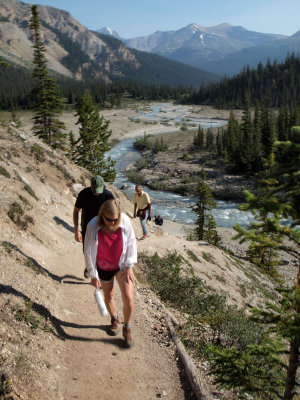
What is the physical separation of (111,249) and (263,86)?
16377 cm

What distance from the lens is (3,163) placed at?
13.1 m

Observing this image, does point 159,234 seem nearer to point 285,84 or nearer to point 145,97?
point 285,84

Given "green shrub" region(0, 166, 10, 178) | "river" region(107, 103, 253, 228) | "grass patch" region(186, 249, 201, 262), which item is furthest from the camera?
"river" region(107, 103, 253, 228)

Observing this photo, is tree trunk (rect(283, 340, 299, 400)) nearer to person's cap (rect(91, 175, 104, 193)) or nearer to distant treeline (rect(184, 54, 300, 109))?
person's cap (rect(91, 175, 104, 193))

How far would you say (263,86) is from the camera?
15025cm

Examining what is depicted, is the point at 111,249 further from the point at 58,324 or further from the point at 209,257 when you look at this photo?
the point at 209,257

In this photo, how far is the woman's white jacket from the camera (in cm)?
532

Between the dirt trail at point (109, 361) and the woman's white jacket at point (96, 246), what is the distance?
1.53m

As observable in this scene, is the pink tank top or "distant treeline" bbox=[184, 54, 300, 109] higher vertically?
"distant treeline" bbox=[184, 54, 300, 109]

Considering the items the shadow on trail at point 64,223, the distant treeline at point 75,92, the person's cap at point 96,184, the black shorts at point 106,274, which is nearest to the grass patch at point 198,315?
the black shorts at point 106,274

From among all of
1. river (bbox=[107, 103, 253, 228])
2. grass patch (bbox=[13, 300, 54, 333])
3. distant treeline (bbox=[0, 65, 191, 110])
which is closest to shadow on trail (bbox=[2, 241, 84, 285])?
grass patch (bbox=[13, 300, 54, 333])

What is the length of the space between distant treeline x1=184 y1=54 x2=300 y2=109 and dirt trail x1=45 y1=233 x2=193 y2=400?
13767 cm

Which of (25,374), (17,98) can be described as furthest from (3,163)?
(17,98)

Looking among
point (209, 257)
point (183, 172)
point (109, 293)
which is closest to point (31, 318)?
point (109, 293)
